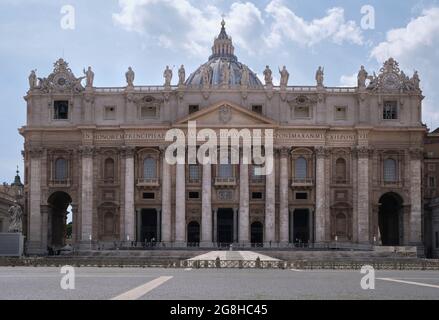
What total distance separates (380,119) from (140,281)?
6478 cm

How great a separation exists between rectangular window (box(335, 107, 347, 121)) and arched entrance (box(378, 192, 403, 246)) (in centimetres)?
1024

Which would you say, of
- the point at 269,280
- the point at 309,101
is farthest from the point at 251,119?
the point at 269,280

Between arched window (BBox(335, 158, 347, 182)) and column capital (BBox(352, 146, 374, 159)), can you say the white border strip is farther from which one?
arched window (BBox(335, 158, 347, 182))

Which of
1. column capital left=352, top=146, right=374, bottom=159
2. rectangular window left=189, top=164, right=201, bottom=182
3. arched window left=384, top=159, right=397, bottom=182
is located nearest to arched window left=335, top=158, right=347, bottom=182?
column capital left=352, top=146, right=374, bottom=159

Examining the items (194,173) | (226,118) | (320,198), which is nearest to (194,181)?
(194,173)

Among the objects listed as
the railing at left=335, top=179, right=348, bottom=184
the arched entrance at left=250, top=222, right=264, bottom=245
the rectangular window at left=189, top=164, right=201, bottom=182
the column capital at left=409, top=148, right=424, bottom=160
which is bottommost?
the arched entrance at left=250, top=222, right=264, bottom=245

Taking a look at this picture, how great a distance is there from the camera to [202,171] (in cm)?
9606

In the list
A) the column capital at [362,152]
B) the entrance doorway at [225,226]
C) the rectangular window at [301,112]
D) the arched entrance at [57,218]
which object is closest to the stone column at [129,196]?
the arched entrance at [57,218]

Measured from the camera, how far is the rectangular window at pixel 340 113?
9819cm

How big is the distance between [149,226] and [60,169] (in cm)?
1227

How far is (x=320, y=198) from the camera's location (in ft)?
314

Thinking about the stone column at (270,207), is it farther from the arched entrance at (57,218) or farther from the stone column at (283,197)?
the arched entrance at (57,218)

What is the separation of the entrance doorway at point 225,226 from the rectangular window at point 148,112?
44.2ft

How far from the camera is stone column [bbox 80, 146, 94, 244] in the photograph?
96438 mm
